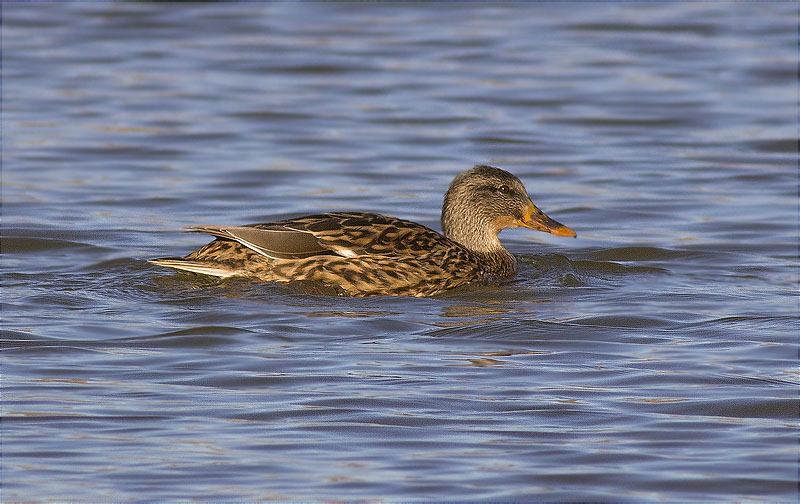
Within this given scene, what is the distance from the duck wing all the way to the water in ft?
0.97

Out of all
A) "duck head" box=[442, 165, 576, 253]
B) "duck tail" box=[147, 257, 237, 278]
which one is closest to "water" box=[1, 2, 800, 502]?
"duck tail" box=[147, 257, 237, 278]

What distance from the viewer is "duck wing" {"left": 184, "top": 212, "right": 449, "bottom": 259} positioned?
9.59 metres

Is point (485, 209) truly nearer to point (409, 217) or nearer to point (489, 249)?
point (489, 249)

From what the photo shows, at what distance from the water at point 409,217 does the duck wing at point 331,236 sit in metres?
0.29

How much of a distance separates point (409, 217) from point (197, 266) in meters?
3.57

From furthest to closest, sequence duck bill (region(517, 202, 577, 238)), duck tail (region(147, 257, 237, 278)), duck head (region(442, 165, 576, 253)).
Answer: duck bill (region(517, 202, 577, 238)) → duck head (region(442, 165, 576, 253)) → duck tail (region(147, 257, 237, 278))

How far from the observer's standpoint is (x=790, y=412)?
23.4 feet

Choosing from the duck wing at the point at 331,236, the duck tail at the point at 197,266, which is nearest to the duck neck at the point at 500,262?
the duck wing at the point at 331,236

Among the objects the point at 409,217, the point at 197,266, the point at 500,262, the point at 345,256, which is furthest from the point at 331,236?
the point at 409,217

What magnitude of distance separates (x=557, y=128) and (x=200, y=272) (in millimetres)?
7426

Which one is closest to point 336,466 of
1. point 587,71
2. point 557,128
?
point 557,128

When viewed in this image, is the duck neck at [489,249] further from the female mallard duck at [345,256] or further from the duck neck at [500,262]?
the female mallard duck at [345,256]

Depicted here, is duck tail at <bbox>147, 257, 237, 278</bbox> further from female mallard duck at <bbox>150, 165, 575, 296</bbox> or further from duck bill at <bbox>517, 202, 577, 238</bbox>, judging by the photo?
duck bill at <bbox>517, 202, 577, 238</bbox>

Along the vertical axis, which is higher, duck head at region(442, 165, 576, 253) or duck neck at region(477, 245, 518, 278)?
duck head at region(442, 165, 576, 253)
